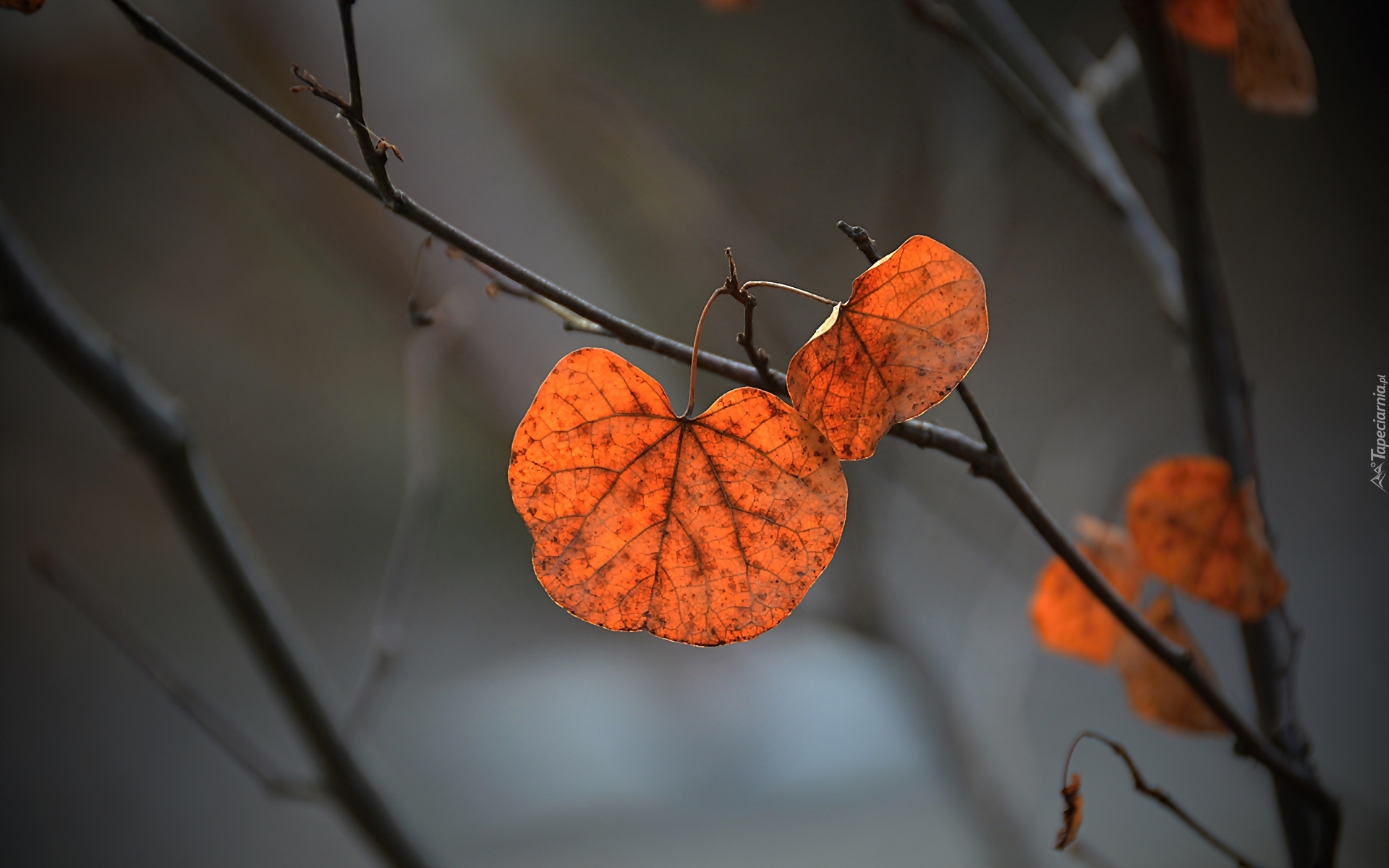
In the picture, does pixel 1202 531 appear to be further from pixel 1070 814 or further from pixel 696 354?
pixel 696 354

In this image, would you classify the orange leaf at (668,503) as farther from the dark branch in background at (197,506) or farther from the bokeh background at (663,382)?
the bokeh background at (663,382)

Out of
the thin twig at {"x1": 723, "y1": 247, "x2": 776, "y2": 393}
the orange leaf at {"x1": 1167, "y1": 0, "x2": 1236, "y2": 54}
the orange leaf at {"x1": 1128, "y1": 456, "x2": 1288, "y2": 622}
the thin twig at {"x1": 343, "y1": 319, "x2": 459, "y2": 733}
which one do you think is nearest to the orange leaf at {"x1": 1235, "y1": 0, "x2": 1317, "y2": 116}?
the orange leaf at {"x1": 1167, "y1": 0, "x2": 1236, "y2": 54}

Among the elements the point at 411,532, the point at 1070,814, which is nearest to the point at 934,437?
the point at 1070,814

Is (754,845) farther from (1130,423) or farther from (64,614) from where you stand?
(64,614)

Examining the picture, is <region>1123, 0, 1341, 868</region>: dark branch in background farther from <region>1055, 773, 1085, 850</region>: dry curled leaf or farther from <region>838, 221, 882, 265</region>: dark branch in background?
<region>838, 221, 882, 265</region>: dark branch in background

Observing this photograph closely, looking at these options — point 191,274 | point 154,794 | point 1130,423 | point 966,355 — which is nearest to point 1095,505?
point 1130,423

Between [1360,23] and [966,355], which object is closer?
[966,355]
